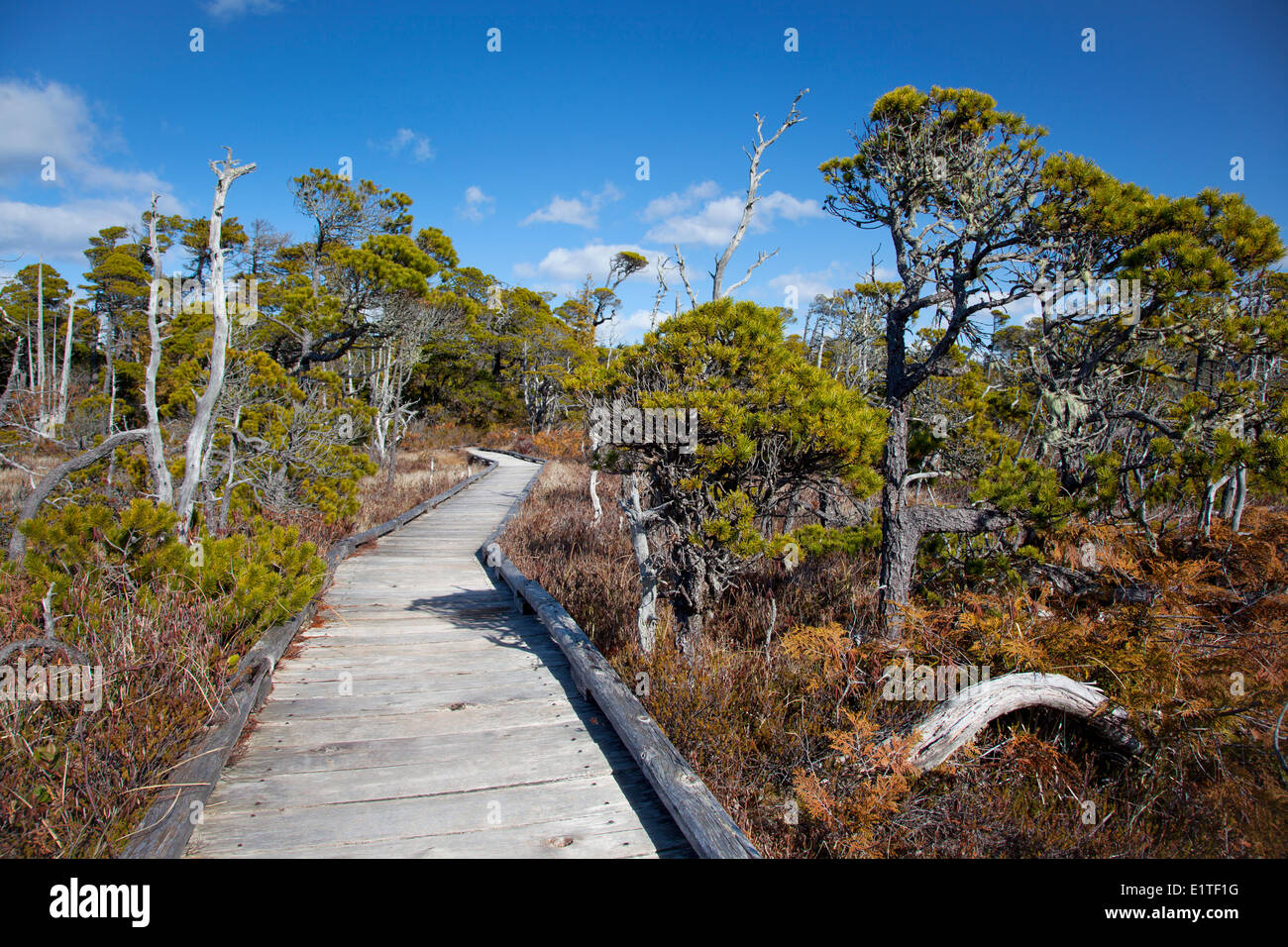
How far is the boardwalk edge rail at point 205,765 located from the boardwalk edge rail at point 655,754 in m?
1.73

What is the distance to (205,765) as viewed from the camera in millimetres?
2338

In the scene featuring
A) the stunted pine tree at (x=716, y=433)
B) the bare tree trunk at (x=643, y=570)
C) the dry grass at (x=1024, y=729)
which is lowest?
the dry grass at (x=1024, y=729)

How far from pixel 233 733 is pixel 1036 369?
565cm

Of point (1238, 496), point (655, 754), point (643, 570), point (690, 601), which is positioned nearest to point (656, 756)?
point (655, 754)

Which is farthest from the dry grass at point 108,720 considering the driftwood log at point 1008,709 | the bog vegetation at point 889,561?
the driftwood log at point 1008,709

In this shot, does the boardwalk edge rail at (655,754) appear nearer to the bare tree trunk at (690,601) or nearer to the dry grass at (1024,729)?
the dry grass at (1024,729)

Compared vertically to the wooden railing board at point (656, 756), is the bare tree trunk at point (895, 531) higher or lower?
higher

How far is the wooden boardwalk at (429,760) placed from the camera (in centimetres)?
216

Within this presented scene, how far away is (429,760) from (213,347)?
355 centimetres

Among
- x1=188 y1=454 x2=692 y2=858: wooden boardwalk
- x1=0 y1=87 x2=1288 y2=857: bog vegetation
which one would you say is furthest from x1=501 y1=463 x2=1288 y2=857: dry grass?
x1=188 y1=454 x2=692 y2=858: wooden boardwalk

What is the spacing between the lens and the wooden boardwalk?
2.16 metres

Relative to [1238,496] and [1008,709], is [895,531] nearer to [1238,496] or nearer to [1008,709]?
[1008,709]
